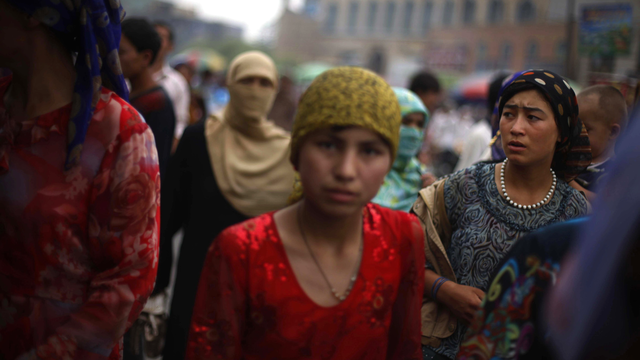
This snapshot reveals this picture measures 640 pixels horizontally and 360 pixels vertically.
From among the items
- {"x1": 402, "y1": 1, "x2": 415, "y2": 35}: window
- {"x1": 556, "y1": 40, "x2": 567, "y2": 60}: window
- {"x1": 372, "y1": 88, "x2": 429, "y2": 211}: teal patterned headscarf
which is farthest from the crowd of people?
{"x1": 402, "y1": 1, "x2": 415, "y2": 35}: window

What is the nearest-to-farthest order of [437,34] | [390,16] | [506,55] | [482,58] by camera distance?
[506,55]
[482,58]
[437,34]
[390,16]

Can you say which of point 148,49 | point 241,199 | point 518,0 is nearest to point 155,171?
point 241,199

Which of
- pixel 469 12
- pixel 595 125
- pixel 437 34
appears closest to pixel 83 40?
pixel 595 125

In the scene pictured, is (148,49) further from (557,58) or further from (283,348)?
(557,58)

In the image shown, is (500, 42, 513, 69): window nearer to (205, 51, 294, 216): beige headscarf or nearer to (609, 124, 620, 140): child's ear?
(205, 51, 294, 216): beige headscarf

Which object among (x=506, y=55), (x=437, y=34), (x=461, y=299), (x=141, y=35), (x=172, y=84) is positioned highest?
(x=437, y=34)

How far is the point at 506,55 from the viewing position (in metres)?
43.5

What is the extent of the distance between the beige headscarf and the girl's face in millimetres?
1818

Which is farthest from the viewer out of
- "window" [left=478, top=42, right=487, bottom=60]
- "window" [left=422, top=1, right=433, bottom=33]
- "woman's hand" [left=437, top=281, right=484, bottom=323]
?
"window" [left=422, top=1, right=433, bottom=33]

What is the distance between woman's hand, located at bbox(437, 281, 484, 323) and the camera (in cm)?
194

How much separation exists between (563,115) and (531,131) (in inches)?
5.7

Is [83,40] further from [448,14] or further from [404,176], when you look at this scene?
[448,14]

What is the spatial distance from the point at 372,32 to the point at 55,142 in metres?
59.0

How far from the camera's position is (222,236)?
1477 millimetres
